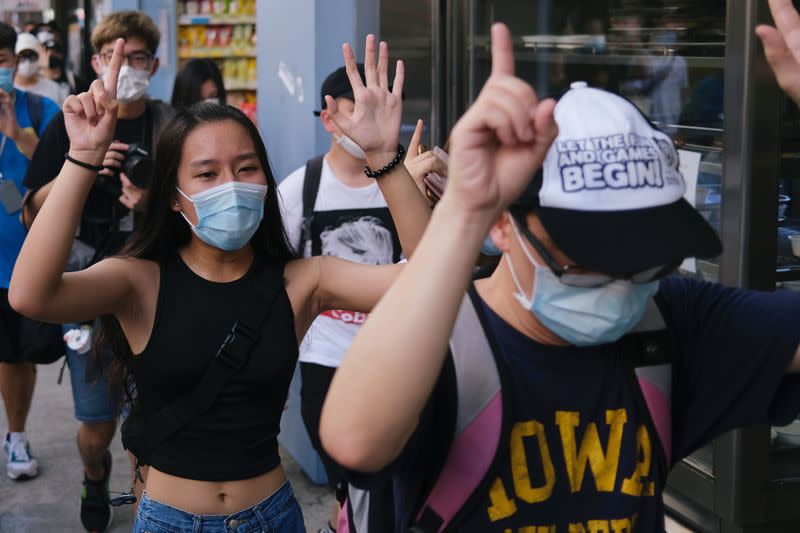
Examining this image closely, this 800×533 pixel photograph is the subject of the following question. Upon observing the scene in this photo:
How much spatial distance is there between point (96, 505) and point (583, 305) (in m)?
3.63

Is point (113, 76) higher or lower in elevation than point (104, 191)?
higher

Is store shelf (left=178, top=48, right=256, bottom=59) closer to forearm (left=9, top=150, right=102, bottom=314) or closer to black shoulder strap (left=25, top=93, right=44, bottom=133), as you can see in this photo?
black shoulder strap (left=25, top=93, right=44, bottom=133)

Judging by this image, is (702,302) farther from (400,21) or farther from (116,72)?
(400,21)

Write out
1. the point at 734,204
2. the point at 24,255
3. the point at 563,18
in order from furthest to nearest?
the point at 563,18 → the point at 734,204 → the point at 24,255

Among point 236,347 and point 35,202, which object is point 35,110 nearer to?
point 35,202

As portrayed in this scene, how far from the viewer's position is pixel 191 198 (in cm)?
286

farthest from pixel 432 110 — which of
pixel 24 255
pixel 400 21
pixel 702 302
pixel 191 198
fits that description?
pixel 702 302

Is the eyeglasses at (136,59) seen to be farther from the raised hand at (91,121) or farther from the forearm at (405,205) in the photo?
→ the forearm at (405,205)

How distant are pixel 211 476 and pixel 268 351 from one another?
1.07 ft

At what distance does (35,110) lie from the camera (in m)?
5.87

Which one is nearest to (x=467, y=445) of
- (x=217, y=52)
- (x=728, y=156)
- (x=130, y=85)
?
(x=728, y=156)

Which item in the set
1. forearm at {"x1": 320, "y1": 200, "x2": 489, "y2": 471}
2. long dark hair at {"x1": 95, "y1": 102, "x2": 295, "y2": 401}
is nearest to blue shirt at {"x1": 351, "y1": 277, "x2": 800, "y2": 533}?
forearm at {"x1": 320, "y1": 200, "x2": 489, "y2": 471}

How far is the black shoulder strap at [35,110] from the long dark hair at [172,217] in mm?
3121

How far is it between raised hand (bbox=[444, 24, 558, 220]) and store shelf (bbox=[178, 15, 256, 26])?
8897mm
